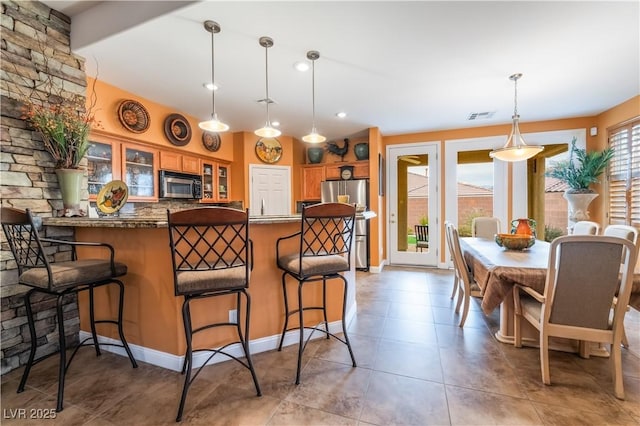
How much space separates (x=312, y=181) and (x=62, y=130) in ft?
12.6

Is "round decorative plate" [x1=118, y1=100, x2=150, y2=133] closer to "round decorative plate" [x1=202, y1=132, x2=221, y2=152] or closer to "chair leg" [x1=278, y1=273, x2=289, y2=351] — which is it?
"round decorative plate" [x1=202, y1=132, x2=221, y2=152]

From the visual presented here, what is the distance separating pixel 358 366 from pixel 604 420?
132 cm

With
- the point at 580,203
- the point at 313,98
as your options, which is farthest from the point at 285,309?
the point at 580,203

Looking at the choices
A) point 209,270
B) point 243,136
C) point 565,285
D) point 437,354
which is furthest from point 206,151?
point 565,285

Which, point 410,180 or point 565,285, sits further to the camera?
point 410,180

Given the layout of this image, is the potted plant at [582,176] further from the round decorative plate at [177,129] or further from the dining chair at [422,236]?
the round decorative plate at [177,129]

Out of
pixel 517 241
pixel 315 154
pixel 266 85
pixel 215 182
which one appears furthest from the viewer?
pixel 315 154

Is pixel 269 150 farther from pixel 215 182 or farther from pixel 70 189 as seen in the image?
pixel 70 189

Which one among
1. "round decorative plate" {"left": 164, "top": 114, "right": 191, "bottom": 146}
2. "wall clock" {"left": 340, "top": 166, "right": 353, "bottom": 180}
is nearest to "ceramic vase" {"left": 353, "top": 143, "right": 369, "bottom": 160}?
"wall clock" {"left": 340, "top": 166, "right": 353, "bottom": 180}

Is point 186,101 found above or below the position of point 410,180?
above

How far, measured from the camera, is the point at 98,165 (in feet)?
10.0

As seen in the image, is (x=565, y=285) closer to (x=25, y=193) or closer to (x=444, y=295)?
(x=444, y=295)

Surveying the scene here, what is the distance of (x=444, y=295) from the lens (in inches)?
135

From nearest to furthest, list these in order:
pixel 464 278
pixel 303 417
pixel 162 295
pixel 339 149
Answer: pixel 303 417 → pixel 162 295 → pixel 464 278 → pixel 339 149
